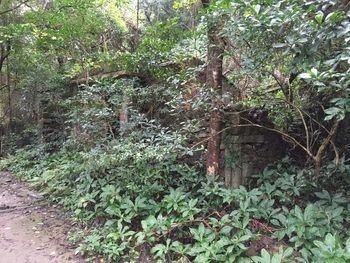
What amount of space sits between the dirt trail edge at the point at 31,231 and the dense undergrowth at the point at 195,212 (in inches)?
9.1

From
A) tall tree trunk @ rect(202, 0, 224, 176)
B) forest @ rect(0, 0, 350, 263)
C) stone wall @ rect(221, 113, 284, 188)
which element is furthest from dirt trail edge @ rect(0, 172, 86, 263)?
stone wall @ rect(221, 113, 284, 188)

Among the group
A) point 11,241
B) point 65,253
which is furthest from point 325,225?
point 11,241

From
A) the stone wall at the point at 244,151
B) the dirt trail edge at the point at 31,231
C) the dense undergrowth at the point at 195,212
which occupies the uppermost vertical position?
the stone wall at the point at 244,151

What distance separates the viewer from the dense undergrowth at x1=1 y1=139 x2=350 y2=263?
9.66 ft

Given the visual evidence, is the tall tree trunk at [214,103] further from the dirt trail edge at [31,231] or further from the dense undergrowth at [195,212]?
the dirt trail edge at [31,231]

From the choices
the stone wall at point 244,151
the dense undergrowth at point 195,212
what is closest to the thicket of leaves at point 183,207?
the dense undergrowth at point 195,212

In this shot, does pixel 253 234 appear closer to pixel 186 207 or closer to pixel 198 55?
pixel 186 207

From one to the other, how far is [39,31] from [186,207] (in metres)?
5.71

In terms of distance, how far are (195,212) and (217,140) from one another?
1.02 m

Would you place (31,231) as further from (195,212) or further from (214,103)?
(214,103)

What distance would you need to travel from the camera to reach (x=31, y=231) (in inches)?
170

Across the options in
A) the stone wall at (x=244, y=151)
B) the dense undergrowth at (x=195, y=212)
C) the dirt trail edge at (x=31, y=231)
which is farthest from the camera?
the stone wall at (x=244, y=151)

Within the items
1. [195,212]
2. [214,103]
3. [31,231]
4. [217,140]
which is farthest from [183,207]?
[31,231]

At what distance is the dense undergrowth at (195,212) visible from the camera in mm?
2945
